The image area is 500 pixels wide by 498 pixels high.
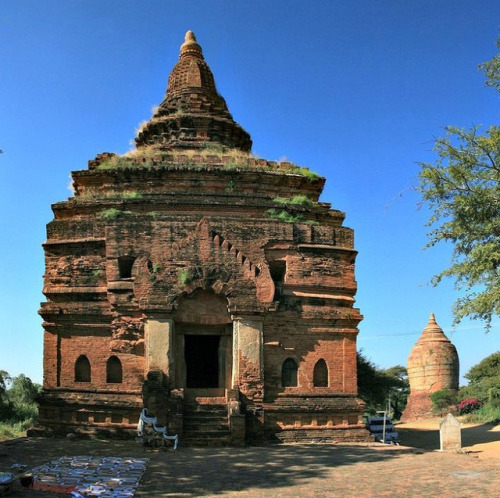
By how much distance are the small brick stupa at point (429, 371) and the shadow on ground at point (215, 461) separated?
55.8 feet

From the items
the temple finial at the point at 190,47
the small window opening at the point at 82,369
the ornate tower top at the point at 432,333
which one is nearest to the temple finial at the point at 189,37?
the temple finial at the point at 190,47

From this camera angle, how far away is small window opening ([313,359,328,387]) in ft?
55.1

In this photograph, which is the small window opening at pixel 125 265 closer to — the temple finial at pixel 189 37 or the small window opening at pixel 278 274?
the small window opening at pixel 278 274

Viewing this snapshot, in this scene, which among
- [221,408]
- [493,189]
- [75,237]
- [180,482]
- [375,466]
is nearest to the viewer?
[180,482]

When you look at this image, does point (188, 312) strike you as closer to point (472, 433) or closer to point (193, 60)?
point (193, 60)

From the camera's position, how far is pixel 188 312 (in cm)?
1622

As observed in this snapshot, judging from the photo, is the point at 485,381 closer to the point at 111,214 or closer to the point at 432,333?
the point at 432,333

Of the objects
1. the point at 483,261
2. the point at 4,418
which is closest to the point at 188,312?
the point at 483,261

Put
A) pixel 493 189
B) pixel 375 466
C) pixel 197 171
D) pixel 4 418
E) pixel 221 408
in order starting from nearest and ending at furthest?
pixel 375 466 → pixel 493 189 → pixel 221 408 → pixel 197 171 → pixel 4 418

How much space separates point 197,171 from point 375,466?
994 centimetres

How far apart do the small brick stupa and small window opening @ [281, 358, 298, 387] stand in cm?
1642

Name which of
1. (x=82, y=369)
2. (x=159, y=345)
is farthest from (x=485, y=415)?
(x=82, y=369)

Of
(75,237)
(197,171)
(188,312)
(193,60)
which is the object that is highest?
(193,60)

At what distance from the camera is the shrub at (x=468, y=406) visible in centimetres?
3042
